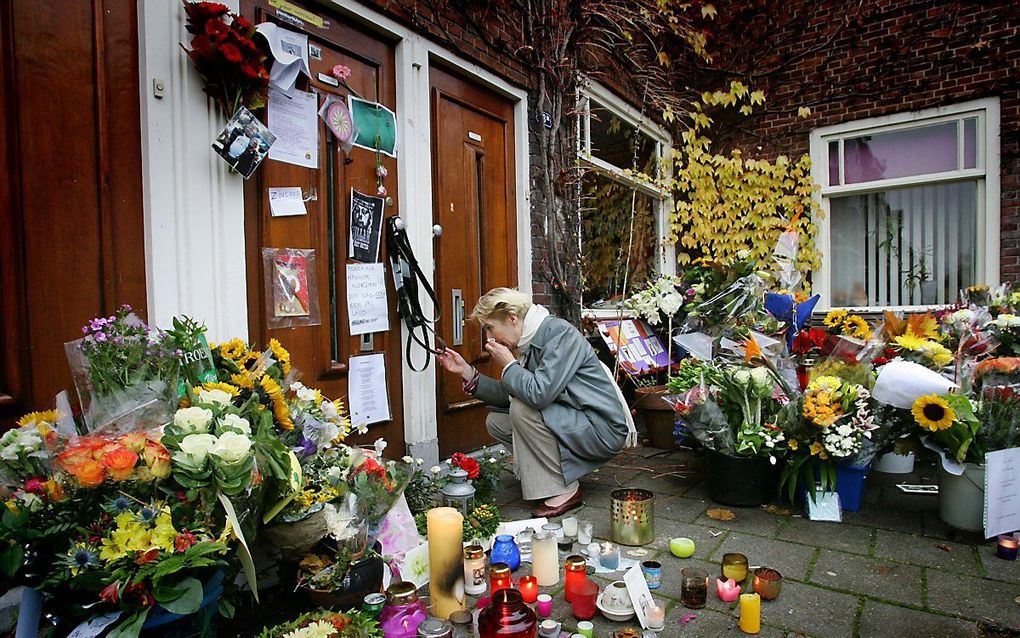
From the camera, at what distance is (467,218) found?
3830mm

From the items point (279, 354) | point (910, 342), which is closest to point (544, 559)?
point (279, 354)

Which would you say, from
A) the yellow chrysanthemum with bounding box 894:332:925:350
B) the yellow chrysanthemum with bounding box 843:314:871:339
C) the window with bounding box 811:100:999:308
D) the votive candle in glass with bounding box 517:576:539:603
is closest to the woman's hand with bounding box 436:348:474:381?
the votive candle in glass with bounding box 517:576:539:603

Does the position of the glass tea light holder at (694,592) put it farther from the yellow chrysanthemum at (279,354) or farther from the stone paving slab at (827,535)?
the yellow chrysanthemum at (279,354)

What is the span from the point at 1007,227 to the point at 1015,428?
14.1 feet

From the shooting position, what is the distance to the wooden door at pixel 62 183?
1.86 m

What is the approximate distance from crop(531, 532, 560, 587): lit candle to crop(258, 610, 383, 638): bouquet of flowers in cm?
→ 71

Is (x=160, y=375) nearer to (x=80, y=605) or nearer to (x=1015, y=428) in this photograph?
(x=80, y=605)

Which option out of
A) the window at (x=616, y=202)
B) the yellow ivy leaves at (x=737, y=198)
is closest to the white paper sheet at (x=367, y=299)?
the window at (x=616, y=202)

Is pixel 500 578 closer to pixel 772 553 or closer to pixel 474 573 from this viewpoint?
pixel 474 573

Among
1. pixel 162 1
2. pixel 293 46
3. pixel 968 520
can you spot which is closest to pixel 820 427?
pixel 968 520

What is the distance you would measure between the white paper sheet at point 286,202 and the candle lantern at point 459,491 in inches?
54.1

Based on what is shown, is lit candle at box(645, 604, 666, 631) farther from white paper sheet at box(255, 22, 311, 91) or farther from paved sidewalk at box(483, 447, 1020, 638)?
white paper sheet at box(255, 22, 311, 91)

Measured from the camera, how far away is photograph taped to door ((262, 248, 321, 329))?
2594 mm

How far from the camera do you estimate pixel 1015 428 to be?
2.51 m
